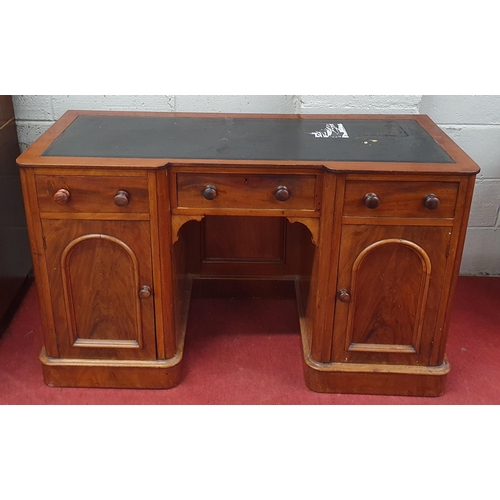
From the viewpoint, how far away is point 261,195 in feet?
5.55

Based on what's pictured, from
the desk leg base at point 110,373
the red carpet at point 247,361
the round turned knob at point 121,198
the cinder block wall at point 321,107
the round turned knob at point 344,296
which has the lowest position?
the red carpet at point 247,361

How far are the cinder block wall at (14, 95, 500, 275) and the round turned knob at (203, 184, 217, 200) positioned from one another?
0.73 meters

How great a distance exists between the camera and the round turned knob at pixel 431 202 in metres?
1.64

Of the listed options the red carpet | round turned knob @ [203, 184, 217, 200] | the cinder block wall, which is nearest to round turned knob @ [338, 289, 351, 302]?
the red carpet

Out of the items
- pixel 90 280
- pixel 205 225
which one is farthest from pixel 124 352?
pixel 205 225

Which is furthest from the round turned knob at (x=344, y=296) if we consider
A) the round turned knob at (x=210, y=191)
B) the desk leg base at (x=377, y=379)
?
the round turned knob at (x=210, y=191)

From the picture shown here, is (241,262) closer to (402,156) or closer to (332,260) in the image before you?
(332,260)

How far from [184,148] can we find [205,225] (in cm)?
60

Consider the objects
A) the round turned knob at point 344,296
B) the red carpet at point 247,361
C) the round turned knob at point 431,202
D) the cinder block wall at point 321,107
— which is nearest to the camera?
the round turned knob at point 431,202

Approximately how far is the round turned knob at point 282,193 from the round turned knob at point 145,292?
50 centimetres

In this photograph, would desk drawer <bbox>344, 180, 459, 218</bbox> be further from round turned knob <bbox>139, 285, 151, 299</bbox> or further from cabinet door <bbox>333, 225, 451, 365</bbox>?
round turned knob <bbox>139, 285, 151, 299</bbox>

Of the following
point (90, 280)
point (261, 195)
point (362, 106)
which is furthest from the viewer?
point (362, 106)

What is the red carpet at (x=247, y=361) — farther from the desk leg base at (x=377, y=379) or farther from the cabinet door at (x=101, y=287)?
the cabinet door at (x=101, y=287)

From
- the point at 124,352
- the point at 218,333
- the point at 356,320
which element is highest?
the point at 356,320
